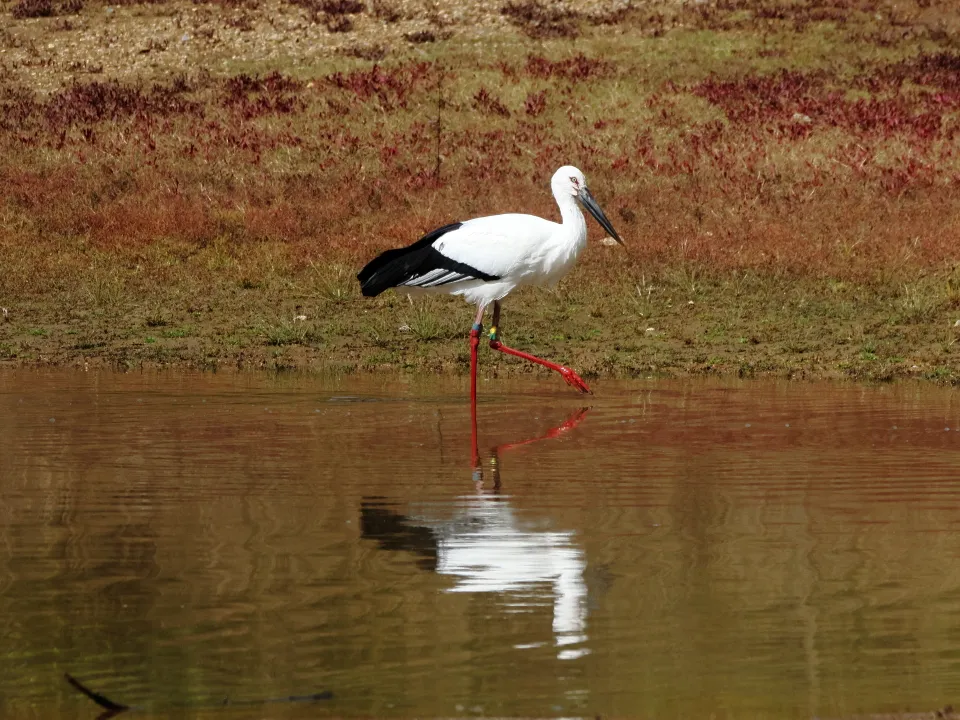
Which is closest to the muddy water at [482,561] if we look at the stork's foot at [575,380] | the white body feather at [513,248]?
the stork's foot at [575,380]

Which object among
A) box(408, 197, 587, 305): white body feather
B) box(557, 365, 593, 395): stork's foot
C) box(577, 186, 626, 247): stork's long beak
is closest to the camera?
box(557, 365, 593, 395): stork's foot

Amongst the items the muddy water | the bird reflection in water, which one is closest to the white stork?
the muddy water

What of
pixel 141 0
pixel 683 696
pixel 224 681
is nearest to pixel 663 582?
pixel 683 696

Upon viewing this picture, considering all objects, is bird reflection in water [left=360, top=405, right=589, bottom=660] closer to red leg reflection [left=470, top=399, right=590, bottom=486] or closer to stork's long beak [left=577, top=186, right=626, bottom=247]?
red leg reflection [left=470, top=399, right=590, bottom=486]

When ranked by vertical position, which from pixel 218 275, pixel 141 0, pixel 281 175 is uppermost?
pixel 141 0

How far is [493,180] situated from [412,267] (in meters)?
6.68

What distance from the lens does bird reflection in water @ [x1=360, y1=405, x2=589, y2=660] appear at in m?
4.82

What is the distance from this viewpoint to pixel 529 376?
11742 millimetres

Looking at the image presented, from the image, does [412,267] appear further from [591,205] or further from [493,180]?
[493,180]

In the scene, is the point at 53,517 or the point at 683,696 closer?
the point at 683,696

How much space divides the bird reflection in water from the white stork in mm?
4377

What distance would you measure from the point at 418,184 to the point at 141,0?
14702mm

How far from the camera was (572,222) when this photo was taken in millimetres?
11211

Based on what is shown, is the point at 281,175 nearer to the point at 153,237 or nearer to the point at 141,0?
the point at 153,237
